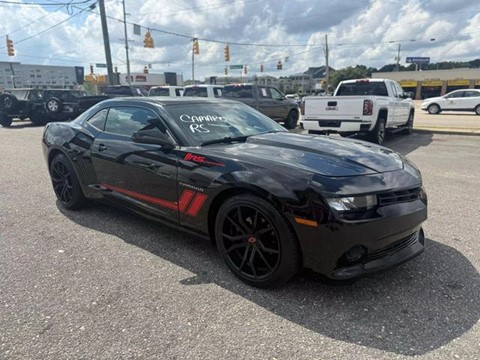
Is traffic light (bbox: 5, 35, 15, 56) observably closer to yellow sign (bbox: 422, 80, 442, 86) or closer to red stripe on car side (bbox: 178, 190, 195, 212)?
red stripe on car side (bbox: 178, 190, 195, 212)

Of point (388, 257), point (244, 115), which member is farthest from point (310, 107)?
point (388, 257)

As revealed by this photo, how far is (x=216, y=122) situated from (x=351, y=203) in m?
1.78

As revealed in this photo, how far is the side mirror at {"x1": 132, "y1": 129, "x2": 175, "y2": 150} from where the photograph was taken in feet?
10.9

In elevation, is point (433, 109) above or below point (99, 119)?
below

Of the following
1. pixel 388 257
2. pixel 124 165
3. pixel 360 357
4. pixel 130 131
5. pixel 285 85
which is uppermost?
pixel 285 85

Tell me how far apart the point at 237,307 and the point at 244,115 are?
2.24 meters

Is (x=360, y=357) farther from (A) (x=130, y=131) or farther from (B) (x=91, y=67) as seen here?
(B) (x=91, y=67)

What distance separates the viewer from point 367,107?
8.84m

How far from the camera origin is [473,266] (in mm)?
3166

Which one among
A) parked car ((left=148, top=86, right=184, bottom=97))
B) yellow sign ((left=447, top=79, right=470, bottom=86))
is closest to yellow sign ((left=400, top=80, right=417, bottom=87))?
yellow sign ((left=447, top=79, right=470, bottom=86))

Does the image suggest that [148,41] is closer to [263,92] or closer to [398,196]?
[263,92]

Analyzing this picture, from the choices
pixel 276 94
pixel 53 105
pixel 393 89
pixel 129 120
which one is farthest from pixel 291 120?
pixel 129 120

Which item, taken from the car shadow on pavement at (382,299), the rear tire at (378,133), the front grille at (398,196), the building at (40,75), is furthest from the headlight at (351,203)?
the building at (40,75)

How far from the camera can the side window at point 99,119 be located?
4.32 m
